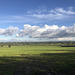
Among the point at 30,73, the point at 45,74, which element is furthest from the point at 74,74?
the point at 30,73

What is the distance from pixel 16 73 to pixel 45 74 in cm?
447

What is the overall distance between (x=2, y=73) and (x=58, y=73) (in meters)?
8.42

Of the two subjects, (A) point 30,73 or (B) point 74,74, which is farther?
(A) point 30,73

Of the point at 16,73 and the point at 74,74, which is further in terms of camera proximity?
the point at 16,73

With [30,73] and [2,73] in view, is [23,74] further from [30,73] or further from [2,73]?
[2,73]

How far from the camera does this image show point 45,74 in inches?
725

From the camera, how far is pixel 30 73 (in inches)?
763

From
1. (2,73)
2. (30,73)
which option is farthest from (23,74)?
(2,73)

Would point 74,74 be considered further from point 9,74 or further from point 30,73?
point 9,74

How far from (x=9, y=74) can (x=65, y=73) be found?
8.32 metres

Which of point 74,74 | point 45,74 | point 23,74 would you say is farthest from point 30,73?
point 74,74

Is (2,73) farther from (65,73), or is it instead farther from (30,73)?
(65,73)

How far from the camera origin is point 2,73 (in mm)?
19031

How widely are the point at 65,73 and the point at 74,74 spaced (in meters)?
1.41
